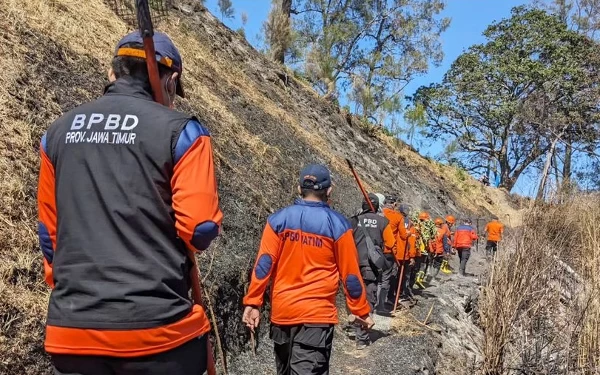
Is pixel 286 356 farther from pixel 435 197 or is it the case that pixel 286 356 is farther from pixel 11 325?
pixel 435 197

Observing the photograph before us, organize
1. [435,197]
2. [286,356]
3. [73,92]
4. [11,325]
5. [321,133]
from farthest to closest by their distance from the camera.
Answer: [435,197] → [321,133] → [73,92] → [286,356] → [11,325]

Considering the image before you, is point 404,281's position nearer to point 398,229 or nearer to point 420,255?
point 420,255

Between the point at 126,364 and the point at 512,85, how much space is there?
32.8 meters

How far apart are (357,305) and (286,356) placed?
23.6 inches

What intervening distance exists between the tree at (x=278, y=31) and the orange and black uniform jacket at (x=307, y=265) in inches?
622

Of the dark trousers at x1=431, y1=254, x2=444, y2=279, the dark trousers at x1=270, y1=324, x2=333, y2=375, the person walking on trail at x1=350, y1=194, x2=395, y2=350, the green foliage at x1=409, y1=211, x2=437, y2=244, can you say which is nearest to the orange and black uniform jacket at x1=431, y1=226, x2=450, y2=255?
the dark trousers at x1=431, y1=254, x2=444, y2=279

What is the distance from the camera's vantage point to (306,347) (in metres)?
3.92

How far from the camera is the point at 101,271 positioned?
77.8 inches

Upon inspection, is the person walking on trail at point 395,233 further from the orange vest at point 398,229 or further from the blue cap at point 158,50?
the blue cap at point 158,50

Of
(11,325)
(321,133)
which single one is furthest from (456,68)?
Result: (11,325)

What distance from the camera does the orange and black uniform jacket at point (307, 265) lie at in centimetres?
395

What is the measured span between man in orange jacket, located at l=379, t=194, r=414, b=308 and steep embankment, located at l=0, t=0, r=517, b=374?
5.51ft

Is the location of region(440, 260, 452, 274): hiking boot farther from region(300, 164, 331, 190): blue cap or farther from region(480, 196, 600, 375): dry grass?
region(300, 164, 331, 190): blue cap

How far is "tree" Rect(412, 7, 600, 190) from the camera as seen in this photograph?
30.0 meters
